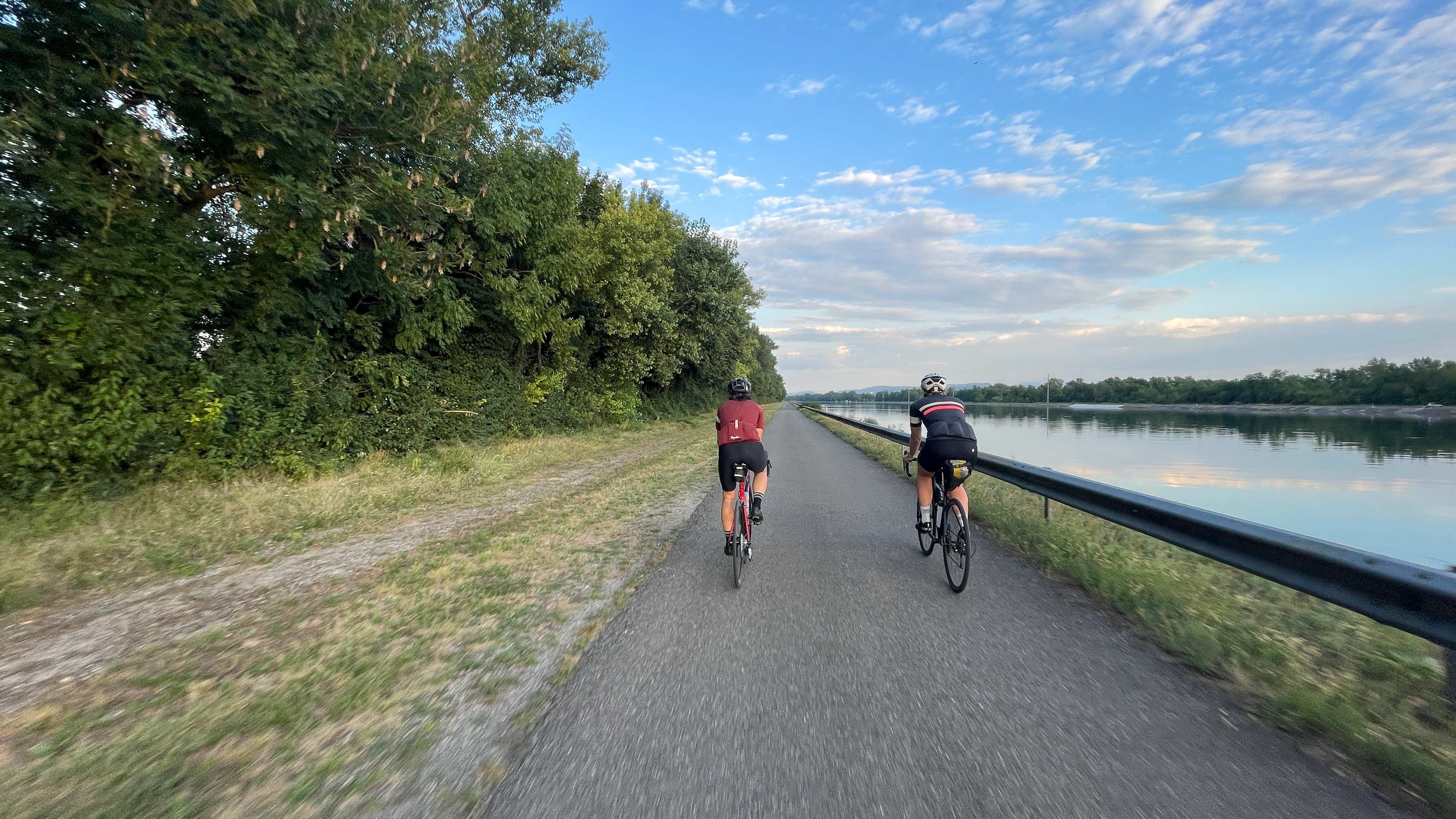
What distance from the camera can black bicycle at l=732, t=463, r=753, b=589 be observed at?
5590mm

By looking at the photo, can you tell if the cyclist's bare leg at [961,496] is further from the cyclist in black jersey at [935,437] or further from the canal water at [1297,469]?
the canal water at [1297,469]

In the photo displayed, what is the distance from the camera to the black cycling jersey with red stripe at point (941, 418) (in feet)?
19.4

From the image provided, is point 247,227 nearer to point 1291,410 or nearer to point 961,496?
point 961,496

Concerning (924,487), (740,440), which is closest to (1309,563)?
(924,487)

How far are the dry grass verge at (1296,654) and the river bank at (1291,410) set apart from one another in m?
18.1

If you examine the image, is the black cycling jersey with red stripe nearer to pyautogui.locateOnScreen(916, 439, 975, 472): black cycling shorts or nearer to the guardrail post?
pyautogui.locateOnScreen(916, 439, 975, 472): black cycling shorts

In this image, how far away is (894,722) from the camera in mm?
3143

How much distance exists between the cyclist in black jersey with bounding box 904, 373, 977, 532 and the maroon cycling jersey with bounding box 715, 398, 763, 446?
5.08ft

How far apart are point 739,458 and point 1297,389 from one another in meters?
31.7

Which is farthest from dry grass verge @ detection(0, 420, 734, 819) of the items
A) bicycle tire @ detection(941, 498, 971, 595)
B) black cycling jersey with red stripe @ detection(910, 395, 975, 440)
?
black cycling jersey with red stripe @ detection(910, 395, 975, 440)

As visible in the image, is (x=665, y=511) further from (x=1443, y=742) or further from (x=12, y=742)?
(x=1443, y=742)

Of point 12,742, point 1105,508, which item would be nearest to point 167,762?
point 12,742

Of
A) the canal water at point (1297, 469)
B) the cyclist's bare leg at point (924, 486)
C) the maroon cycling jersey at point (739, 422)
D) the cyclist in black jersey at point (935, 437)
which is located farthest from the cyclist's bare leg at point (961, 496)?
the canal water at point (1297, 469)

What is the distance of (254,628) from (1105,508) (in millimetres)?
7300
